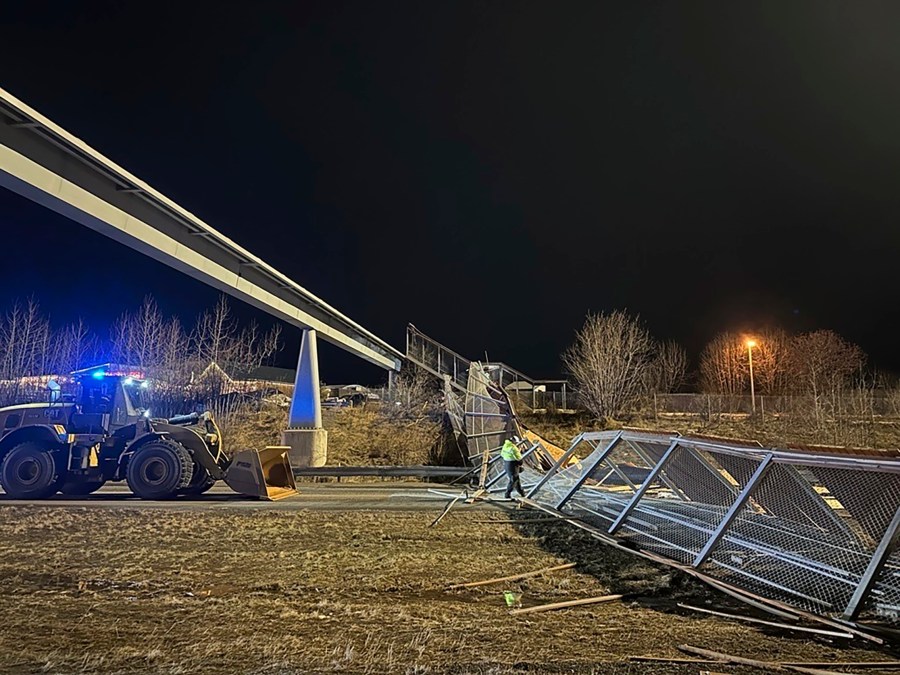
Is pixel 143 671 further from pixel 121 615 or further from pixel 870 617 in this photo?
pixel 870 617

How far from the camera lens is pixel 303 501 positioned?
14555 millimetres

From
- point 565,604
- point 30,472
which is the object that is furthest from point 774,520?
point 30,472

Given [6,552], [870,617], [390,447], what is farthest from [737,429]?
[6,552]

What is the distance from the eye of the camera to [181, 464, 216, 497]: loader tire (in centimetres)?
1515

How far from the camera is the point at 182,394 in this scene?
3053 cm

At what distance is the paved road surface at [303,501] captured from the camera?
44.0 feet

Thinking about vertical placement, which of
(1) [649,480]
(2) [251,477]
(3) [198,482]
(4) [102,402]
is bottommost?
(3) [198,482]

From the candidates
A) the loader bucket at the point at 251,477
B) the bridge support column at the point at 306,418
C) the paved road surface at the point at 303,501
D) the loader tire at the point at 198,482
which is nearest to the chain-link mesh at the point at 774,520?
the paved road surface at the point at 303,501

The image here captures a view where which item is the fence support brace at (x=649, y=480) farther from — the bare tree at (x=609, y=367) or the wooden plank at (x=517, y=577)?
the bare tree at (x=609, y=367)

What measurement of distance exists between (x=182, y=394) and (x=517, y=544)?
2620 cm

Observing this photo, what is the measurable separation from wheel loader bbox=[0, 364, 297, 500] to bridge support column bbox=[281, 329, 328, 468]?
8355mm

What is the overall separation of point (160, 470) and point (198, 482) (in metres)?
1.16

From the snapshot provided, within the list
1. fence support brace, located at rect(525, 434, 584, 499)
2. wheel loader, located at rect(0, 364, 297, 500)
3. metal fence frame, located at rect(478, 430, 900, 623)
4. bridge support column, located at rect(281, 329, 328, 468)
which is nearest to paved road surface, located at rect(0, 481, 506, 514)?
wheel loader, located at rect(0, 364, 297, 500)

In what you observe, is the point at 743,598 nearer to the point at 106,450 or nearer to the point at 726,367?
the point at 106,450
